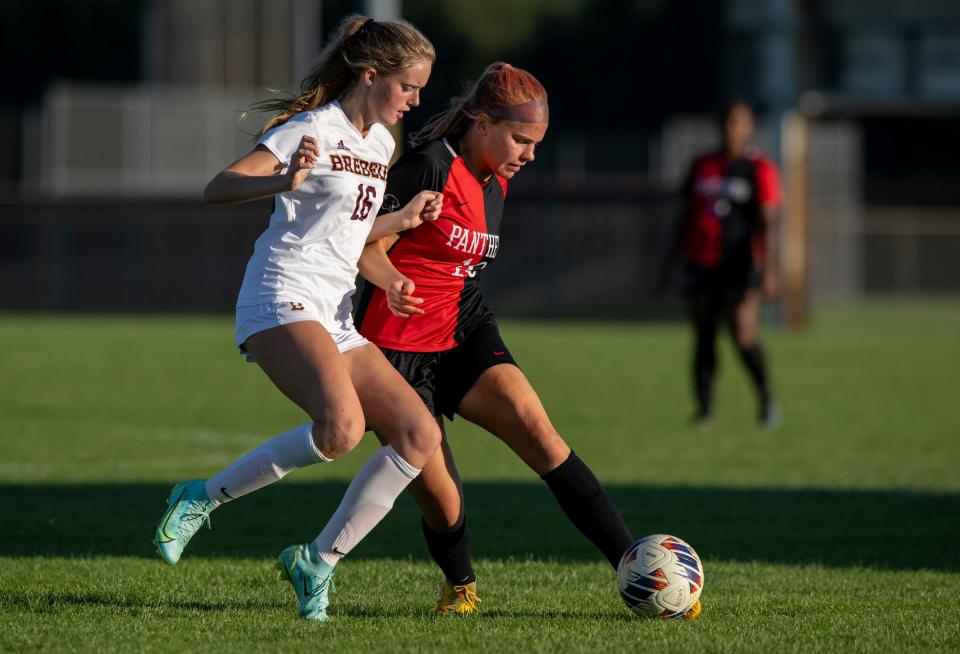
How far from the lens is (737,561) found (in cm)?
606

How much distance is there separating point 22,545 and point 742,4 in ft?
69.8

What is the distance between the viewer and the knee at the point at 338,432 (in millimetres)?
4562

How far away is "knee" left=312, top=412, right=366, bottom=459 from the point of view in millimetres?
4562

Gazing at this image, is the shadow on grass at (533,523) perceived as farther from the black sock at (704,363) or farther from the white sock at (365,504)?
the black sock at (704,363)

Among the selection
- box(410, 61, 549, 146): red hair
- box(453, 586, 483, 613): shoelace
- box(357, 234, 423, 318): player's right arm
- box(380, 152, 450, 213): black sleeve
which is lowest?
box(453, 586, 483, 613): shoelace

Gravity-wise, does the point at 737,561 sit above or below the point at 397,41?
below

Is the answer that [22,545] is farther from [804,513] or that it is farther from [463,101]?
[804,513]

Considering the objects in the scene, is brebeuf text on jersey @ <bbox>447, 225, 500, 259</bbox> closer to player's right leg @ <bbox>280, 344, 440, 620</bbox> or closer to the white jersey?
the white jersey

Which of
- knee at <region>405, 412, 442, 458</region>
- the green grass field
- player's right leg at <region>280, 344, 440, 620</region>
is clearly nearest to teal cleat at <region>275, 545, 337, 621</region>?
player's right leg at <region>280, 344, 440, 620</region>

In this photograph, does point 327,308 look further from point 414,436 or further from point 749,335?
point 749,335

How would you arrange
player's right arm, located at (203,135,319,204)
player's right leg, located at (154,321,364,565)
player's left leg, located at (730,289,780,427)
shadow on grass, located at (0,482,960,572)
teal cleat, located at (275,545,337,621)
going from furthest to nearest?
1. player's left leg, located at (730,289,780,427)
2. shadow on grass, located at (0,482,960,572)
3. teal cleat, located at (275,545,337,621)
4. player's right leg, located at (154,321,364,565)
5. player's right arm, located at (203,135,319,204)

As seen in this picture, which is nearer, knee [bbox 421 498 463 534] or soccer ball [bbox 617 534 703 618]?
soccer ball [bbox 617 534 703 618]

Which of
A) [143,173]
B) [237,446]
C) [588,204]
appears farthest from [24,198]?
[237,446]

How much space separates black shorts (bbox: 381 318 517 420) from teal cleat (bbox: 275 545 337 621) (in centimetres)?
66
